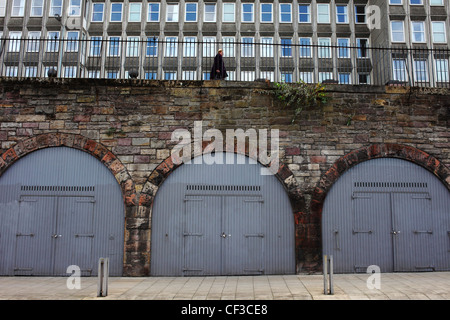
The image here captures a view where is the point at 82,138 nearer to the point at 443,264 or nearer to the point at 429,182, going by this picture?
the point at 429,182

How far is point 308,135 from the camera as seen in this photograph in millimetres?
9719

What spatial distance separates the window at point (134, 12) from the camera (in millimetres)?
31109

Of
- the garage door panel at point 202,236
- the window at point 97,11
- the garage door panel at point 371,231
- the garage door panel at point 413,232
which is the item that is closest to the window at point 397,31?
the window at point 97,11

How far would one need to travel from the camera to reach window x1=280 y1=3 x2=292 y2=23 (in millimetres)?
31172

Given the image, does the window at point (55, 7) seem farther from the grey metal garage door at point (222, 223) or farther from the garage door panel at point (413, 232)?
the garage door panel at point (413, 232)

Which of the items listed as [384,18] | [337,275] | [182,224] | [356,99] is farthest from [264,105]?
[384,18]

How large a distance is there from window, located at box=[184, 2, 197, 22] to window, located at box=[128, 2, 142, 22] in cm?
385

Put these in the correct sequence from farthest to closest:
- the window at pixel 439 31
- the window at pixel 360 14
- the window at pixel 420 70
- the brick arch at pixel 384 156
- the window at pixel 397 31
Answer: the window at pixel 360 14 → the window at pixel 439 31 → the window at pixel 397 31 → the window at pixel 420 70 → the brick arch at pixel 384 156

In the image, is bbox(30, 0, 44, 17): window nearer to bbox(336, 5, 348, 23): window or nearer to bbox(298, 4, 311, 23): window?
bbox(298, 4, 311, 23): window

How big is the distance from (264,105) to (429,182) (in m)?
4.59

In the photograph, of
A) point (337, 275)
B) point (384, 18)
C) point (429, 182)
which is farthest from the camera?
point (384, 18)

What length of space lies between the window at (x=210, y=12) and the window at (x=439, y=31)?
17.2 meters

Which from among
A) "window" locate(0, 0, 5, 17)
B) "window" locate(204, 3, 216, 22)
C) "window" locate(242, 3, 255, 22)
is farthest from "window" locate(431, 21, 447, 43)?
"window" locate(0, 0, 5, 17)

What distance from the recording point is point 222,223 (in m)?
9.34
